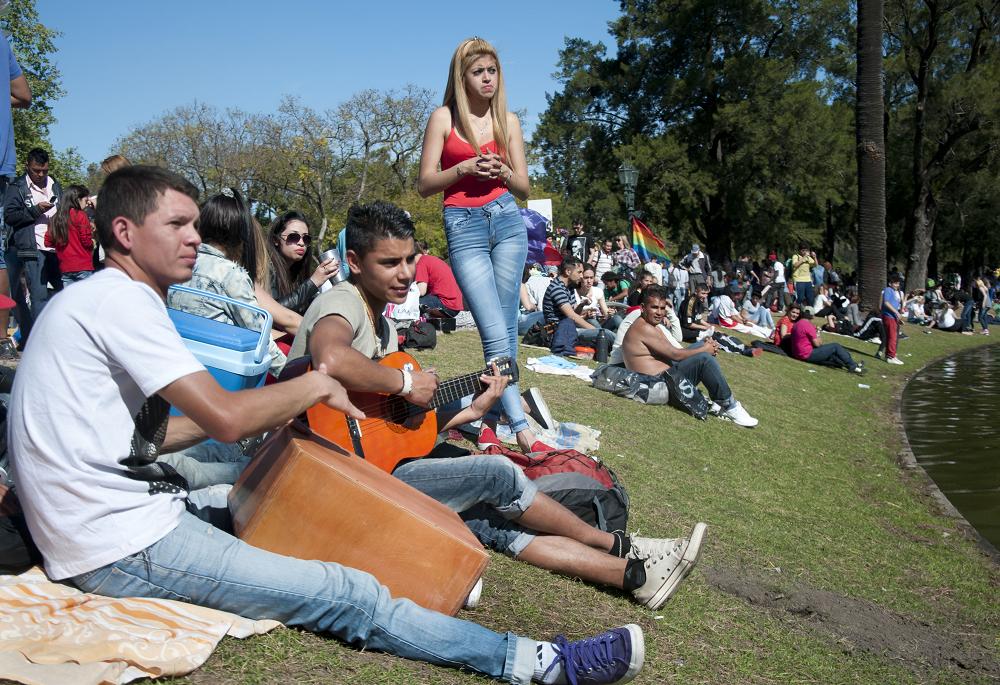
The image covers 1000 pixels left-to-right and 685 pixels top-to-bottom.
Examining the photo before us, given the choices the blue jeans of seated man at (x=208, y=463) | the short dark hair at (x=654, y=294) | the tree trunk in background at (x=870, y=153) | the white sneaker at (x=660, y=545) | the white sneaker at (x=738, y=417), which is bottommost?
the white sneaker at (x=738, y=417)

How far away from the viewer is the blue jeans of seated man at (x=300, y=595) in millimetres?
2869

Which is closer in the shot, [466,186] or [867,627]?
[867,627]

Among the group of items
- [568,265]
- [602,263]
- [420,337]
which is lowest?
[420,337]

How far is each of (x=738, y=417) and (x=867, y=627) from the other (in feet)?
17.8

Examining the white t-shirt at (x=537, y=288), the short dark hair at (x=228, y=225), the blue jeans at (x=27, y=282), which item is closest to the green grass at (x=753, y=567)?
the short dark hair at (x=228, y=225)

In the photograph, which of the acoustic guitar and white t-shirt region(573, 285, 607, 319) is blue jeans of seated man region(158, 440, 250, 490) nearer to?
the acoustic guitar

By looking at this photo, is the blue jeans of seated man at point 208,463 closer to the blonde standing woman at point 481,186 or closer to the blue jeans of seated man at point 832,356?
the blonde standing woman at point 481,186

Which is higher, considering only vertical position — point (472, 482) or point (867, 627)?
point (472, 482)

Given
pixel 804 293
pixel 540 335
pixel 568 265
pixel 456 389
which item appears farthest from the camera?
pixel 804 293

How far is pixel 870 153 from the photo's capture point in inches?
869

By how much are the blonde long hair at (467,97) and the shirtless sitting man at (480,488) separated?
1.42 meters

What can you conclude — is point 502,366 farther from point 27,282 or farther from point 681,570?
point 27,282

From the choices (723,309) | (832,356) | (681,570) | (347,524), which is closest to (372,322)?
(347,524)

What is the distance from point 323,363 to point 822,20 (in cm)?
4366
